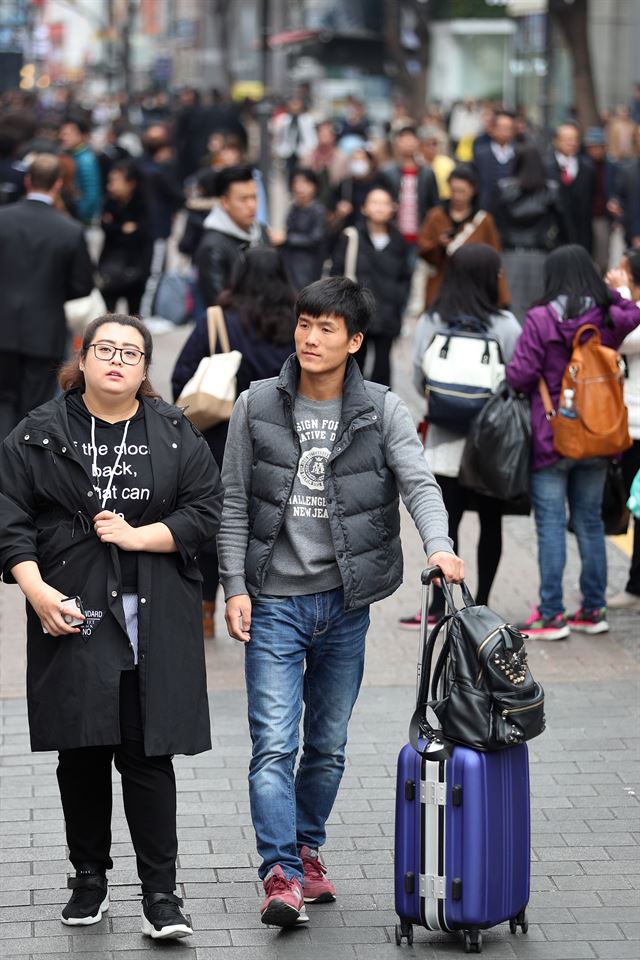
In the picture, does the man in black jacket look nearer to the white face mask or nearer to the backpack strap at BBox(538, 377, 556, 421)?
the backpack strap at BBox(538, 377, 556, 421)

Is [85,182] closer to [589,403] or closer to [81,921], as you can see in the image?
[589,403]

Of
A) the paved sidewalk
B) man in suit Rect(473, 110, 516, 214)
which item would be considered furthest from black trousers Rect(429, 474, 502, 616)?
man in suit Rect(473, 110, 516, 214)

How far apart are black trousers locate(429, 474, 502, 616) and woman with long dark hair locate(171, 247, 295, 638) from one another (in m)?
1.12

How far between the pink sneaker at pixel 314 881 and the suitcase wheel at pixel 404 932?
1.16ft

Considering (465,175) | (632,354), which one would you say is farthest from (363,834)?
(465,175)

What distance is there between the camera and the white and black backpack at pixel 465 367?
7.57 m

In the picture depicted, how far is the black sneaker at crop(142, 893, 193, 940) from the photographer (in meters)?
4.62

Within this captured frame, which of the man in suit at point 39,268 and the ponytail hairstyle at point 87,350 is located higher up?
the ponytail hairstyle at point 87,350

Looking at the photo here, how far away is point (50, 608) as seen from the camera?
4371 millimetres

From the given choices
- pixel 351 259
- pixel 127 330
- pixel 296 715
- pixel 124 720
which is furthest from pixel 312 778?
pixel 351 259

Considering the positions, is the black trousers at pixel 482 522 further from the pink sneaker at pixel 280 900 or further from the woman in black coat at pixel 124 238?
the woman in black coat at pixel 124 238

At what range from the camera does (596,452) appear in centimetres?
755

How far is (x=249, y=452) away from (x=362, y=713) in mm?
2330

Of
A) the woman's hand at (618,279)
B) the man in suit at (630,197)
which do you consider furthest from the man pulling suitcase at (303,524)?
the man in suit at (630,197)
